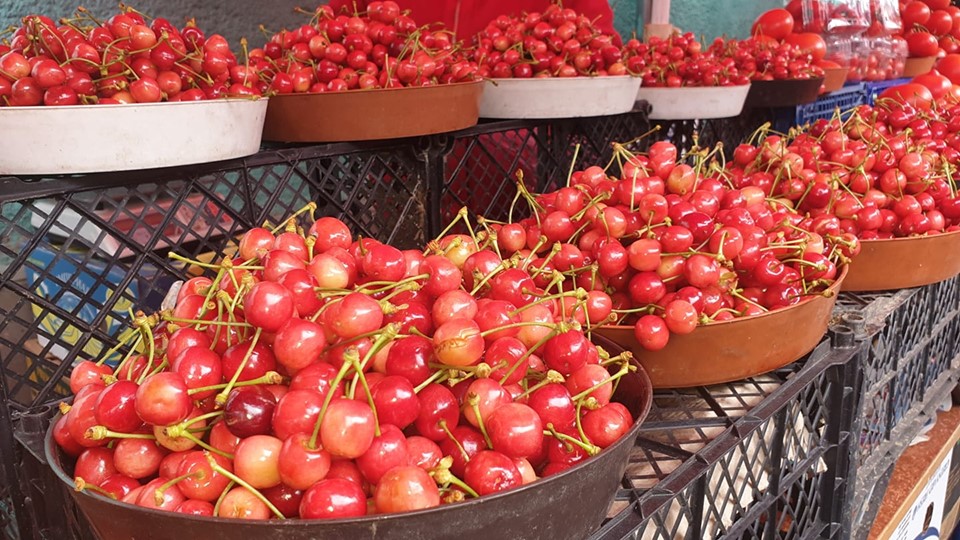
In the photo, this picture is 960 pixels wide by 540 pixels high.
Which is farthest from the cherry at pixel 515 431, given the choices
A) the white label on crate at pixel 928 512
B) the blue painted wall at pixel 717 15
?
the blue painted wall at pixel 717 15

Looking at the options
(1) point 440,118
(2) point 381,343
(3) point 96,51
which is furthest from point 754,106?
(2) point 381,343

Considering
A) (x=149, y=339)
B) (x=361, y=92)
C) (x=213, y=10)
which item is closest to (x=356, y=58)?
(x=361, y=92)

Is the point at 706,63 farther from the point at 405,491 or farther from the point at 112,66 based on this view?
the point at 405,491

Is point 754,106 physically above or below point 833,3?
below

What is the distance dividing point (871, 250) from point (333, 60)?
894mm

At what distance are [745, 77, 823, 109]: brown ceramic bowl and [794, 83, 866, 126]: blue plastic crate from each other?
0.27 feet

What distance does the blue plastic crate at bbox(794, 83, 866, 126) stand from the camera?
7.04 ft

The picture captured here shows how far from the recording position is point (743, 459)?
29.7 inches

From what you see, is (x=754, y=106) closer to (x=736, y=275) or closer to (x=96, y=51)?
(x=736, y=275)

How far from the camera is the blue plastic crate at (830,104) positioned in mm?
2145

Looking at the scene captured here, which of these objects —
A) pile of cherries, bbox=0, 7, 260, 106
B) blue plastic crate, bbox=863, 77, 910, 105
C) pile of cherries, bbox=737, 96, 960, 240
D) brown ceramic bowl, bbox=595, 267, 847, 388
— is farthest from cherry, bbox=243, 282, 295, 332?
blue plastic crate, bbox=863, 77, 910, 105

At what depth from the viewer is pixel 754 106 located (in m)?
2.04

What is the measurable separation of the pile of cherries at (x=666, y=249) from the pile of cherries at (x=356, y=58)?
389 mm

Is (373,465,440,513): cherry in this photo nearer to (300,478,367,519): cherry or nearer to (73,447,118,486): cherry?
(300,478,367,519): cherry
